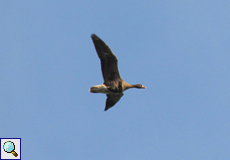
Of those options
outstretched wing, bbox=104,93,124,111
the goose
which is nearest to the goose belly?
the goose

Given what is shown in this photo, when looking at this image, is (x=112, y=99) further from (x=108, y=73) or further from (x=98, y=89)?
(x=108, y=73)

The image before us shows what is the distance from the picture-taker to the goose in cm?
2511

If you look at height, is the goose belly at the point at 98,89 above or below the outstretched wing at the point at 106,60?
below

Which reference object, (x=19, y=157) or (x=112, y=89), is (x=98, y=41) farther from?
(x=19, y=157)

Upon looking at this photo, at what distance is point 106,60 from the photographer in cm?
2570

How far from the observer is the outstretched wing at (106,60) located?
25.0 m

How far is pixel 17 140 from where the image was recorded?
1094 inches

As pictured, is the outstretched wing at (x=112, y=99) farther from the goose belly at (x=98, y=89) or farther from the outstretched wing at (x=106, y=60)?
the outstretched wing at (x=106, y=60)

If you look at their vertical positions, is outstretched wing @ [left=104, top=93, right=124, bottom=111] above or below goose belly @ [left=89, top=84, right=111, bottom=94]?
below

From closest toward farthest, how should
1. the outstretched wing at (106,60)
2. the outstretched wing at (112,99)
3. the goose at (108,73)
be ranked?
the outstretched wing at (106,60) < the goose at (108,73) < the outstretched wing at (112,99)

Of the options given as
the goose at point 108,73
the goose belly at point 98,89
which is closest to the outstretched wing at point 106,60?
the goose at point 108,73

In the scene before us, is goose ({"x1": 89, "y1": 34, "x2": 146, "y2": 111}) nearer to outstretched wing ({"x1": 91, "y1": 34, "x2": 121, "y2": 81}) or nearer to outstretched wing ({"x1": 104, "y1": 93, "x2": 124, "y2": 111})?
outstretched wing ({"x1": 91, "y1": 34, "x2": 121, "y2": 81})

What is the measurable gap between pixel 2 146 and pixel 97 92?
31.4ft

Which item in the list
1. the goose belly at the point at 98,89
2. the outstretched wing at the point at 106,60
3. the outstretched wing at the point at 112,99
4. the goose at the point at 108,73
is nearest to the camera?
the outstretched wing at the point at 106,60
